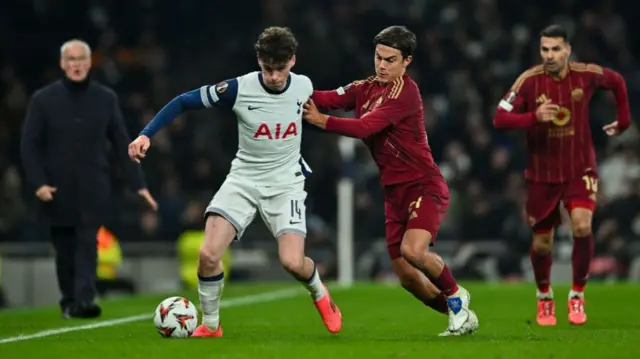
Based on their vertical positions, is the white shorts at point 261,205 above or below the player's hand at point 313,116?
below

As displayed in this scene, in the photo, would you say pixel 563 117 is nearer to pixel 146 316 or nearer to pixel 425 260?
pixel 425 260

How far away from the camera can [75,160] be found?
12.1m

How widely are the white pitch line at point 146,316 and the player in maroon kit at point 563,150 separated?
341 cm

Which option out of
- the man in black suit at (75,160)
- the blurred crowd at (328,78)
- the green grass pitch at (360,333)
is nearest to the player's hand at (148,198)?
the man in black suit at (75,160)

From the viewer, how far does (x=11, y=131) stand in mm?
20703

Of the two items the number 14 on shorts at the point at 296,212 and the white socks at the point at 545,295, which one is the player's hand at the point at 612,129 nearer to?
the white socks at the point at 545,295

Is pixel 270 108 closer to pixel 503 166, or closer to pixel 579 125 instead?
pixel 579 125

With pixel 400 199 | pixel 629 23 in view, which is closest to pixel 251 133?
pixel 400 199

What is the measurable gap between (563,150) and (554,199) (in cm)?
38

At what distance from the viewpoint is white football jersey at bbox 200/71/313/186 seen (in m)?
9.00

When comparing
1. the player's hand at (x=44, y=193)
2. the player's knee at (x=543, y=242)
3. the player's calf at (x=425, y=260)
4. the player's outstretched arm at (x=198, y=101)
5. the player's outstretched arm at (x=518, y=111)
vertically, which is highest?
the player's outstretched arm at (x=198, y=101)

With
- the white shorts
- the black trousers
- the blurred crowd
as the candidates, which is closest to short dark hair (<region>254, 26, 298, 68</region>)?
the white shorts

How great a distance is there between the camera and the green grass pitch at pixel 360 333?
7.91 metres

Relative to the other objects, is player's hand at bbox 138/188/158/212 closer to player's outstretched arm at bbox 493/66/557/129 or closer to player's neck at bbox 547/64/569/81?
player's outstretched arm at bbox 493/66/557/129
